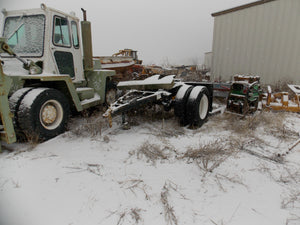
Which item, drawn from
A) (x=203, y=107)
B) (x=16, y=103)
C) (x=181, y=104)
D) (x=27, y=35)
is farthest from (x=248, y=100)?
(x=27, y=35)

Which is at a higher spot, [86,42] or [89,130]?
[86,42]

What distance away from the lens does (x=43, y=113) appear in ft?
10.9

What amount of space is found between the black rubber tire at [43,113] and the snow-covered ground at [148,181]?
0.21 metres

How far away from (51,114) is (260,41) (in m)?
8.83

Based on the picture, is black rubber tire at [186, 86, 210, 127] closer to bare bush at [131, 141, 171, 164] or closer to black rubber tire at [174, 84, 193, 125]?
black rubber tire at [174, 84, 193, 125]

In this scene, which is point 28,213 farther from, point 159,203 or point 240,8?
point 240,8

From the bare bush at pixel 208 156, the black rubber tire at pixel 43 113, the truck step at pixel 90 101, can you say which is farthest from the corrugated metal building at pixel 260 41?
the black rubber tire at pixel 43 113

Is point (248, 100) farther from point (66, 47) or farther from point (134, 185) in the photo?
point (66, 47)

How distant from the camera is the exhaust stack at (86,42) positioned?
187 inches

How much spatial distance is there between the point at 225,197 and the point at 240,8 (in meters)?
9.44

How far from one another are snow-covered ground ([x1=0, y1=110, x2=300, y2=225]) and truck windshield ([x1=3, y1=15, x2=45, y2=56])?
185cm

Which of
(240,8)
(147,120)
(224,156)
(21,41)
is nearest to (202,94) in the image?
(147,120)

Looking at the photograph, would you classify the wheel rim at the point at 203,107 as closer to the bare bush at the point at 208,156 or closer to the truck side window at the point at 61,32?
the bare bush at the point at 208,156

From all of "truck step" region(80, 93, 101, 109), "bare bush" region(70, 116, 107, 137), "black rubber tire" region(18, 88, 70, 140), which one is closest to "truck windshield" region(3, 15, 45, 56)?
"black rubber tire" region(18, 88, 70, 140)
